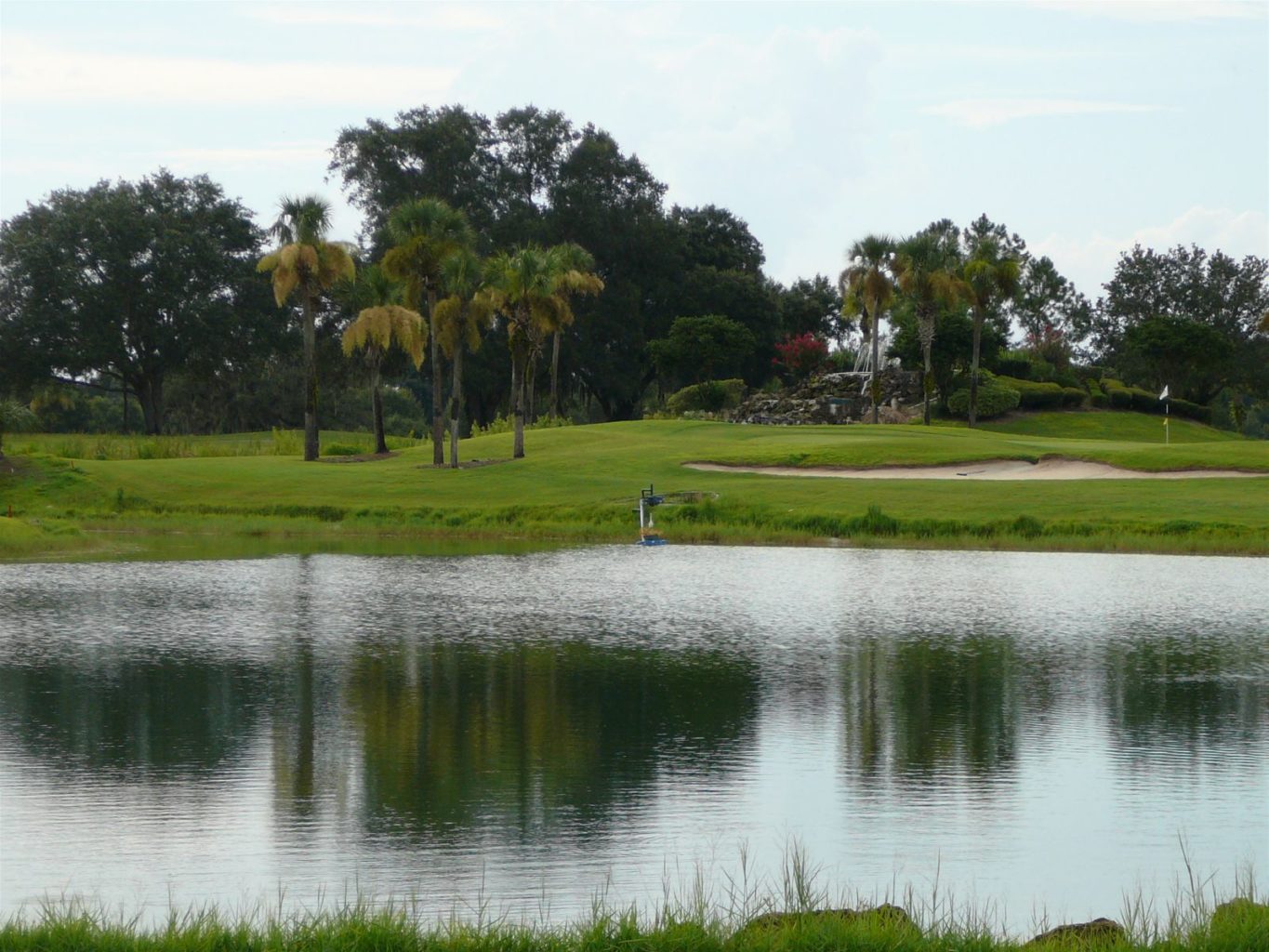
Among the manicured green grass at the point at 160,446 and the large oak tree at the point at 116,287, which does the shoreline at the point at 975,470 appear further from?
the large oak tree at the point at 116,287

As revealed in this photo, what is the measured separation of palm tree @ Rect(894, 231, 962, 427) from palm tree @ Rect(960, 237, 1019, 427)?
1.17 meters

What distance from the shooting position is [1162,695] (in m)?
16.9

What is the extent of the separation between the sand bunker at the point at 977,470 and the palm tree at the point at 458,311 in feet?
33.2

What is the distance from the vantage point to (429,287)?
52281mm

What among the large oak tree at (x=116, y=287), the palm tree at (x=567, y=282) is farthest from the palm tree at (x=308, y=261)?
the large oak tree at (x=116, y=287)

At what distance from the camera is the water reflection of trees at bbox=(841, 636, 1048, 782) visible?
13.6 m

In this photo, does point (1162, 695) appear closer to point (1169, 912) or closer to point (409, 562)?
point (1169, 912)

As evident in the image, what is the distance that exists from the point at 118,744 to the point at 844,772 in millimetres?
6931

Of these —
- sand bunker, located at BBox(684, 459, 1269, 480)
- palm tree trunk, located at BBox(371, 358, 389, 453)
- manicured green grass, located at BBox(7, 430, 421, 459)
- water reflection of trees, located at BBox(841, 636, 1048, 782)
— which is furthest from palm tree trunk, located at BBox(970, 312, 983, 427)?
water reflection of trees, located at BBox(841, 636, 1048, 782)

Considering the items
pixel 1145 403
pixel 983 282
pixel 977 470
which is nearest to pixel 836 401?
pixel 983 282

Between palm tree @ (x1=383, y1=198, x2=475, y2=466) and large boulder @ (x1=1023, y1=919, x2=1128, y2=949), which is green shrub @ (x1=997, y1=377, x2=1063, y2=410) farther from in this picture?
large boulder @ (x1=1023, y1=919, x2=1128, y2=949)

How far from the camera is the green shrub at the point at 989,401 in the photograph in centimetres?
7775

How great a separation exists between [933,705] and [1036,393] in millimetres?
68177

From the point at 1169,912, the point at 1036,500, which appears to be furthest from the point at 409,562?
the point at 1169,912
